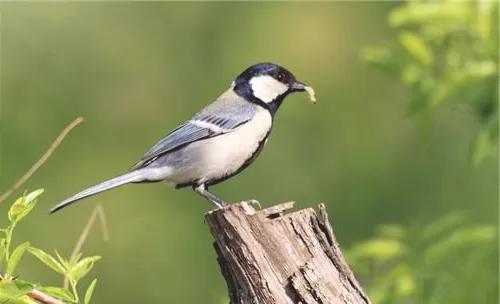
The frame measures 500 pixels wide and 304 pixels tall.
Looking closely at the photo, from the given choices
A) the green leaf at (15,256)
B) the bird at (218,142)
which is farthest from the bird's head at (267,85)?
the green leaf at (15,256)

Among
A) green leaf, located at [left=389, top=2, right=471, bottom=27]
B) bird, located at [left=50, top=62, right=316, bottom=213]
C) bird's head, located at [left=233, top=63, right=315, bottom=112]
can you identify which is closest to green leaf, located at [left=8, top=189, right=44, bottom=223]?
bird, located at [left=50, top=62, right=316, bottom=213]

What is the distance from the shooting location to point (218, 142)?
4.14 meters

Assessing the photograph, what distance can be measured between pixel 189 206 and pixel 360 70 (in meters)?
1.77

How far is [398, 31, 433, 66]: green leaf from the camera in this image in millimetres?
4633

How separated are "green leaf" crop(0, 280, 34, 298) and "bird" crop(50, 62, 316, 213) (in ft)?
5.07

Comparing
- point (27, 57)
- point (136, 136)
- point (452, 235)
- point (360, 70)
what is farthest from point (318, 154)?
point (452, 235)

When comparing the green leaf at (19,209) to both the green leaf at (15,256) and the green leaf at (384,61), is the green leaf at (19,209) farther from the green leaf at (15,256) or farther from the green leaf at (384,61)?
the green leaf at (384,61)

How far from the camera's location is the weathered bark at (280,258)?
2.82 meters

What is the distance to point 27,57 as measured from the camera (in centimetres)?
908

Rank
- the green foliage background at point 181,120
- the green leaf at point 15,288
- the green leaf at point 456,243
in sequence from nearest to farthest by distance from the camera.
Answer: the green leaf at point 15,288, the green leaf at point 456,243, the green foliage background at point 181,120

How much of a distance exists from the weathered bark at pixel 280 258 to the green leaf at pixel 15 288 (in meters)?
0.63

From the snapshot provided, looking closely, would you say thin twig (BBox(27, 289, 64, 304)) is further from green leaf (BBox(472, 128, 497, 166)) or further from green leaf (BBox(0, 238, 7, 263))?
green leaf (BBox(472, 128, 497, 166))

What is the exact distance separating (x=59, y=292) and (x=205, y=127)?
1.82 metres

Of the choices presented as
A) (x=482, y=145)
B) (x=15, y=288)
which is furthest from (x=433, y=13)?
(x=15, y=288)
